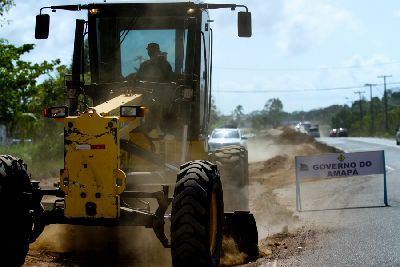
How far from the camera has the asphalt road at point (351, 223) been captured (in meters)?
8.16

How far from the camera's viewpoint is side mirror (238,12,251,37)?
918 centimetres

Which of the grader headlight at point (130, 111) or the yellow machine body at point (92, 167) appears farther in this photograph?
the grader headlight at point (130, 111)

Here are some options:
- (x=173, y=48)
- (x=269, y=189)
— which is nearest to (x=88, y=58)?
(x=173, y=48)

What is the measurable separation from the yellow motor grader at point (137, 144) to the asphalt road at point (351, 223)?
109cm

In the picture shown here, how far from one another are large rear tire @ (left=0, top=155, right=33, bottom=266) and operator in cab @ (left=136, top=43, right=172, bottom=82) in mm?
2466

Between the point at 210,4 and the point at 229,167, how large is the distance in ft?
11.6

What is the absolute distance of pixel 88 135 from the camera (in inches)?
259

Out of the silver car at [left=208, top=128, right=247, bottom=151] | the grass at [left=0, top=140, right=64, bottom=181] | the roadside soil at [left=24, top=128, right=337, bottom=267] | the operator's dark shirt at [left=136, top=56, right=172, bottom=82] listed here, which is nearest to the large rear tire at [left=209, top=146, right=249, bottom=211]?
the roadside soil at [left=24, top=128, right=337, bottom=267]

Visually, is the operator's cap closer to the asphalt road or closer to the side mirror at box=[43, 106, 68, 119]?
the side mirror at box=[43, 106, 68, 119]

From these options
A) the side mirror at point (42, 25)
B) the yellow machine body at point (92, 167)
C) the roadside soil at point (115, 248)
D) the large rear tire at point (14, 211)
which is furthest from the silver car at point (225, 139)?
the yellow machine body at point (92, 167)

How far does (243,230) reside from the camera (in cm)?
809

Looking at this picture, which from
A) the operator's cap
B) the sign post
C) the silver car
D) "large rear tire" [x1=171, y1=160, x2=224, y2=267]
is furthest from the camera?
the silver car

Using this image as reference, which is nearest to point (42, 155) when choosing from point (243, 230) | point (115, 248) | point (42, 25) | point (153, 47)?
point (42, 25)

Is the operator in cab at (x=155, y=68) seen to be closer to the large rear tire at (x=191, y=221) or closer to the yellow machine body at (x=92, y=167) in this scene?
the yellow machine body at (x=92, y=167)
